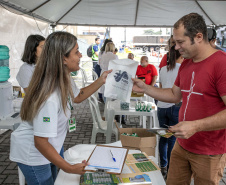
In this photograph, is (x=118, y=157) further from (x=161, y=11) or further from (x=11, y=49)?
(x=161, y=11)

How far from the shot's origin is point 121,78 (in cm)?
183

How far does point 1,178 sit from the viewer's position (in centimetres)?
283

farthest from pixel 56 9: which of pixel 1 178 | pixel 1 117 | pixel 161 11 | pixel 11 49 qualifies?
pixel 1 178

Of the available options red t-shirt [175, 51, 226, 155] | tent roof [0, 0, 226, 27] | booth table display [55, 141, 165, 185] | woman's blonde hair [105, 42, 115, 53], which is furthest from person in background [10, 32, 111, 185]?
woman's blonde hair [105, 42, 115, 53]

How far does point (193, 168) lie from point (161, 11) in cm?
499

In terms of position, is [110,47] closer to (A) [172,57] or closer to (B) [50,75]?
(A) [172,57]

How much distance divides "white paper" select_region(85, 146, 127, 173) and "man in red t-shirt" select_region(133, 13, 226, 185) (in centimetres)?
36

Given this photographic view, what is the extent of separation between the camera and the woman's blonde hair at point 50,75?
45.9 inches

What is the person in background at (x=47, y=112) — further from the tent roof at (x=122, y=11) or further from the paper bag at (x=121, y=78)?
the tent roof at (x=122, y=11)

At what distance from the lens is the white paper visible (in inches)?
46.3

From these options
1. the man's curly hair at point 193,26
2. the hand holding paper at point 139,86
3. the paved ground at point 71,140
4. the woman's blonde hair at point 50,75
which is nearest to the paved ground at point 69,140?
the paved ground at point 71,140

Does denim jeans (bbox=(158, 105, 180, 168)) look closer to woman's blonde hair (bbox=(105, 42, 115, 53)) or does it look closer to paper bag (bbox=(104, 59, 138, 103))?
paper bag (bbox=(104, 59, 138, 103))

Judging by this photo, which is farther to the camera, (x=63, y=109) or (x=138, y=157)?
(x=138, y=157)

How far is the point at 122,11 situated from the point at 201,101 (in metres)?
4.89
